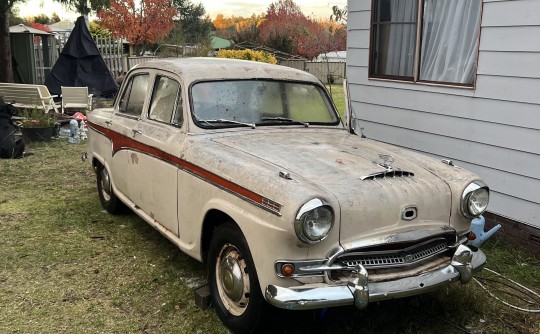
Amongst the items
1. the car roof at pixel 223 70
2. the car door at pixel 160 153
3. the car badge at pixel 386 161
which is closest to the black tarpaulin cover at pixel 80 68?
the car roof at pixel 223 70

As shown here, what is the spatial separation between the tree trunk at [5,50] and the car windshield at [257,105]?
407 inches

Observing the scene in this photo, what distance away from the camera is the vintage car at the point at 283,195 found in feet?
9.33

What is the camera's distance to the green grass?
11.5 ft

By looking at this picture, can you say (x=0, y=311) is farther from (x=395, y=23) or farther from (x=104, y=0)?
(x=104, y=0)

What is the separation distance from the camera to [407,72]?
20.1ft

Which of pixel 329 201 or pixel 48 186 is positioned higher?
pixel 329 201

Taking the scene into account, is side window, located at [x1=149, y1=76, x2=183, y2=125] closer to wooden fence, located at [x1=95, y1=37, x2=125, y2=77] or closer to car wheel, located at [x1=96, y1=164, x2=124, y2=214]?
car wheel, located at [x1=96, y1=164, x2=124, y2=214]

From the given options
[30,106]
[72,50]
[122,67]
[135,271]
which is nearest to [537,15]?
[135,271]

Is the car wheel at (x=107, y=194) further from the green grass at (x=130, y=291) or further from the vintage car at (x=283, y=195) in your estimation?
the vintage car at (x=283, y=195)

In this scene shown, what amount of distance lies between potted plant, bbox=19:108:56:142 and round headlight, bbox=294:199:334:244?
8171 mm

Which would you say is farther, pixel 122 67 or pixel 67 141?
pixel 122 67

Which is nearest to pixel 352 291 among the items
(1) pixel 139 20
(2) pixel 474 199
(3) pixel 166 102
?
(2) pixel 474 199

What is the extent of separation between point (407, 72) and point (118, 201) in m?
3.69

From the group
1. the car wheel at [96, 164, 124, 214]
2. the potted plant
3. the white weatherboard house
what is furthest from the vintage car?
the potted plant
